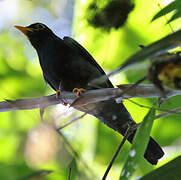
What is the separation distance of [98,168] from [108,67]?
4.06ft

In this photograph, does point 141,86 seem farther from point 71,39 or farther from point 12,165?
point 12,165

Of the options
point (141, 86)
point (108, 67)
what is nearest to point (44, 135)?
point (108, 67)

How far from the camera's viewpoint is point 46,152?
3.63 m

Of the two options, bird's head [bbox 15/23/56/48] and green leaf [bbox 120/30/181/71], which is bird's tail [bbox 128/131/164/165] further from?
bird's head [bbox 15/23/56/48]

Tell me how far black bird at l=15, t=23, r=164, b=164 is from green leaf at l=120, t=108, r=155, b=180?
4.13ft

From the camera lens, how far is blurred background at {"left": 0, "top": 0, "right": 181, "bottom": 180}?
3.09m

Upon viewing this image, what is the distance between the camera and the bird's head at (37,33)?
3.84m

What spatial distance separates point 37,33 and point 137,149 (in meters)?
2.63

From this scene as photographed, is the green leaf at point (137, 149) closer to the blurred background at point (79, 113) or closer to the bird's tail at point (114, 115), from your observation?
the blurred background at point (79, 113)

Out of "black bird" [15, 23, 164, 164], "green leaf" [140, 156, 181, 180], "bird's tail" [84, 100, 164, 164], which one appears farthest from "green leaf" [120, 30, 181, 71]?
"bird's tail" [84, 100, 164, 164]

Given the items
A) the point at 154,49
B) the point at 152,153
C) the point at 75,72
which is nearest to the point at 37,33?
the point at 75,72

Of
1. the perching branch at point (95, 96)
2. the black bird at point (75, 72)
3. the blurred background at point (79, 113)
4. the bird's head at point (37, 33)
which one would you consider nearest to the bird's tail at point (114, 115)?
the black bird at point (75, 72)

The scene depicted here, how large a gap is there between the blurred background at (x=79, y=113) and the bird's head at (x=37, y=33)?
316mm

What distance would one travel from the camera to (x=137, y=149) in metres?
1.67
